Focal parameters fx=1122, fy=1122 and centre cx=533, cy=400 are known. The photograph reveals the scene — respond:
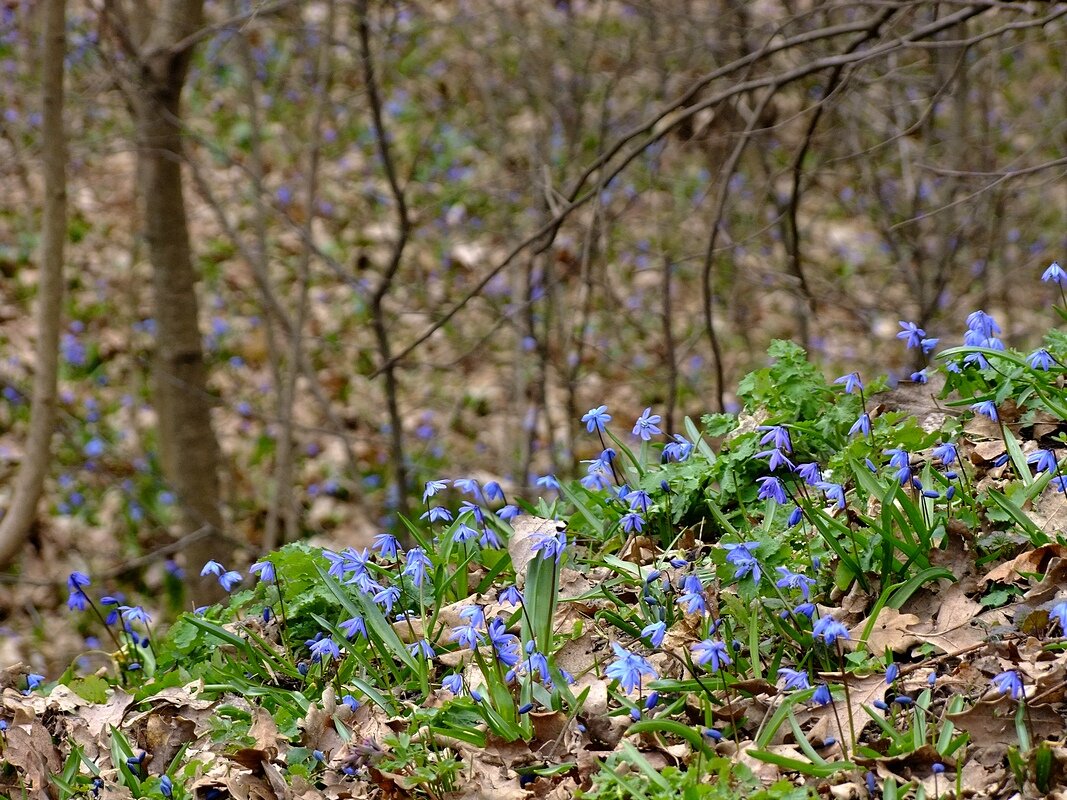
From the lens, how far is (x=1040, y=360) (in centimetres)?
276

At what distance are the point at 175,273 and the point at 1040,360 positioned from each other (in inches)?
140

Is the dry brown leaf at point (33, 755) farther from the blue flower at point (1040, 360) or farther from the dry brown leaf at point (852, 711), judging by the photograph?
the blue flower at point (1040, 360)

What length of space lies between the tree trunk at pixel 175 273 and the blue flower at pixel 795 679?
3050 millimetres

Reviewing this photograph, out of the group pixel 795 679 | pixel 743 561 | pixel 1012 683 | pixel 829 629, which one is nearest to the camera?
pixel 1012 683

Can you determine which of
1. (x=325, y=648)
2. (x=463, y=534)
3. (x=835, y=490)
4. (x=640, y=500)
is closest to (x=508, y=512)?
(x=463, y=534)

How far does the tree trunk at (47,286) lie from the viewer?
403cm

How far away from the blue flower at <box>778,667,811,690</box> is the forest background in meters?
1.91

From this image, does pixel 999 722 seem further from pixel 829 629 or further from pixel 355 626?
pixel 355 626

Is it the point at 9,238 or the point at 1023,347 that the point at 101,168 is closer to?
the point at 9,238

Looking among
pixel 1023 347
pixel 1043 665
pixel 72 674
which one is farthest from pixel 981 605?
pixel 1023 347

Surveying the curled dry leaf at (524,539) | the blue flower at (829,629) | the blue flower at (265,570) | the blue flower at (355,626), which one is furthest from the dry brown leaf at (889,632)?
the blue flower at (265,570)

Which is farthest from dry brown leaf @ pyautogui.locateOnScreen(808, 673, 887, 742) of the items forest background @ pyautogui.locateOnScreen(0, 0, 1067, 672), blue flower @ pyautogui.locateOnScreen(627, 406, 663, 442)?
forest background @ pyautogui.locateOnScreen(0, 0, 1067, 672)

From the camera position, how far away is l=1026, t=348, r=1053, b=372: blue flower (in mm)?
2768

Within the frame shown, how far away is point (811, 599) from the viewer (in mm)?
2592
